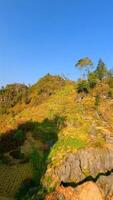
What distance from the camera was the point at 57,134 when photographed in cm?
4691

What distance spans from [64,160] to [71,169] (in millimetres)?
1730

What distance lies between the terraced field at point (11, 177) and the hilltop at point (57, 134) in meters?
0.14

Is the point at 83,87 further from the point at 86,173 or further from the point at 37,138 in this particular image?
the point at 86,173

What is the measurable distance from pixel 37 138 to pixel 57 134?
3.18 metres

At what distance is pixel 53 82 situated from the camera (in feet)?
256

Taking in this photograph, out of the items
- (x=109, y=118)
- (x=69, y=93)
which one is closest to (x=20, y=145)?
(x=109, y=118)

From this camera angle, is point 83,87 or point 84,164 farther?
point 83,87

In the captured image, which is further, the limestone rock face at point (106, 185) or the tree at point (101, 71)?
the tree at point (101, 71)

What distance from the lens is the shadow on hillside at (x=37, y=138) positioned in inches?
1579

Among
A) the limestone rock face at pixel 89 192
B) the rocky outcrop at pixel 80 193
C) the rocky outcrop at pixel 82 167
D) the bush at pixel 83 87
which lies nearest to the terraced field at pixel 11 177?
the rocky outcrop at pixel 82 167

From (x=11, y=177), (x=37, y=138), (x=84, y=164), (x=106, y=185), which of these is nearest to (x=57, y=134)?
(x=37, y=138)

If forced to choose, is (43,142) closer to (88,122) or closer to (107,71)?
(88,122)

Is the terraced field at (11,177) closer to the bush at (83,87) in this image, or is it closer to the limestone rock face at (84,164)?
Answer: the limestone rock face at (84,164)

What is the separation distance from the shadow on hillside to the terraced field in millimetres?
1257
